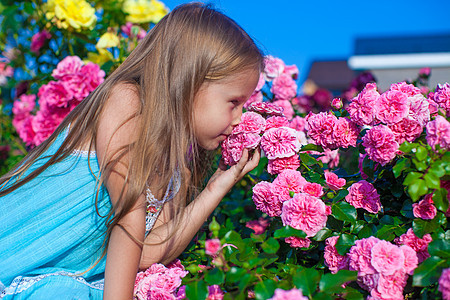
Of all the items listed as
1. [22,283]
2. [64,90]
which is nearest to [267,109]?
[22,283]

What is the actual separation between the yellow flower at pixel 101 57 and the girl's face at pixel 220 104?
1266mm

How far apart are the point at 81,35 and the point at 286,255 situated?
1994 millimetres

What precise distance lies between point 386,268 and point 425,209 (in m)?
0.20

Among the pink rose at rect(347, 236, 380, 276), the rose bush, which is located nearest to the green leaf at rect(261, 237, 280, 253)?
the rose bush

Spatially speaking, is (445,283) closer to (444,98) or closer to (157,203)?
(444,98)

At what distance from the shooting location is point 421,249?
1118 mm

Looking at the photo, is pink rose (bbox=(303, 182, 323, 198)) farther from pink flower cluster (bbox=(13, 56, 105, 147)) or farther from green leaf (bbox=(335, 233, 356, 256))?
pink flower cluster (bbox=(13, 56, 105, 147))

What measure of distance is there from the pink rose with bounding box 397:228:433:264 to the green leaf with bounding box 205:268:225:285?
0.51 m

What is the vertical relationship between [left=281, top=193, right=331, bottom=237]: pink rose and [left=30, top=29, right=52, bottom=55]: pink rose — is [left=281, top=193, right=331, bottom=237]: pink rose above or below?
below

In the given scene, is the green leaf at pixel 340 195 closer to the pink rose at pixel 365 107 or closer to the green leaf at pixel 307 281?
the pink rose at pixel 365 107

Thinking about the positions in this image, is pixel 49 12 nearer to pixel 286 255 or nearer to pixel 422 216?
pixel 286 255

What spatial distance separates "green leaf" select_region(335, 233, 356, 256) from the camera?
3.99 ft

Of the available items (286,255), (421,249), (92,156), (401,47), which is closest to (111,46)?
(92,156)

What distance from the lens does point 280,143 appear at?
4.74 ft
